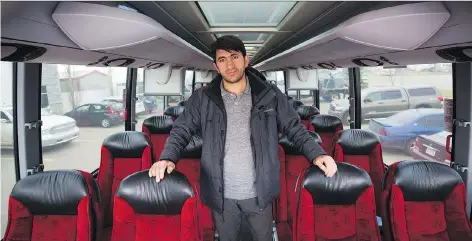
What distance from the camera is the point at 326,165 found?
235 centimetres

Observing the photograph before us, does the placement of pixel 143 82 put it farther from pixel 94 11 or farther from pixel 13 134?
pixel 94 11

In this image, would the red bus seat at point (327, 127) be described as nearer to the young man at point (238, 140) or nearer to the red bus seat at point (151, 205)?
the young man at point (238, 140)

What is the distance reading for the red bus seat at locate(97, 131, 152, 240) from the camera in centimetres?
387

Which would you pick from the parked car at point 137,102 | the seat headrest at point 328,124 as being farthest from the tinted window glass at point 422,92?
the parked car at point 137,102

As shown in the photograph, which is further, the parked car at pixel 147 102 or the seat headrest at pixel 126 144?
the parked car at pixel 147 102

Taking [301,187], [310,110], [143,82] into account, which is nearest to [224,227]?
[301,187]

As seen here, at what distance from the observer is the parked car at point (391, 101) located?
4.86m

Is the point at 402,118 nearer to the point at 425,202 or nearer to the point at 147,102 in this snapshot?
the point at 425,202

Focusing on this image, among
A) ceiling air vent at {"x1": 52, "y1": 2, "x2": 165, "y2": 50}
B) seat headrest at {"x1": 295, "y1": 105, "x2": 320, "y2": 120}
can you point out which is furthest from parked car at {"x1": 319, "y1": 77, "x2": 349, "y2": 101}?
ceiling air vent at {"x1": 52, "y1": 2, "x2": 165, "y2": 50}

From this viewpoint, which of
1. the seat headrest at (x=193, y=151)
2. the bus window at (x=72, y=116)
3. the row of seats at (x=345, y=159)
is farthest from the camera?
the seat headrest at (x=193, y=151)

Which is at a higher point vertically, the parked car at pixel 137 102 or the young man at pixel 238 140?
the parked car at pixel 137 102

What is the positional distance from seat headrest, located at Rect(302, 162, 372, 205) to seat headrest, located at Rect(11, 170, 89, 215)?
1681mm

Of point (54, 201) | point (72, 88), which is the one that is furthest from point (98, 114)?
point (54, 201)

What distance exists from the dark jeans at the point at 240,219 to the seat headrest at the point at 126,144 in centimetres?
174
